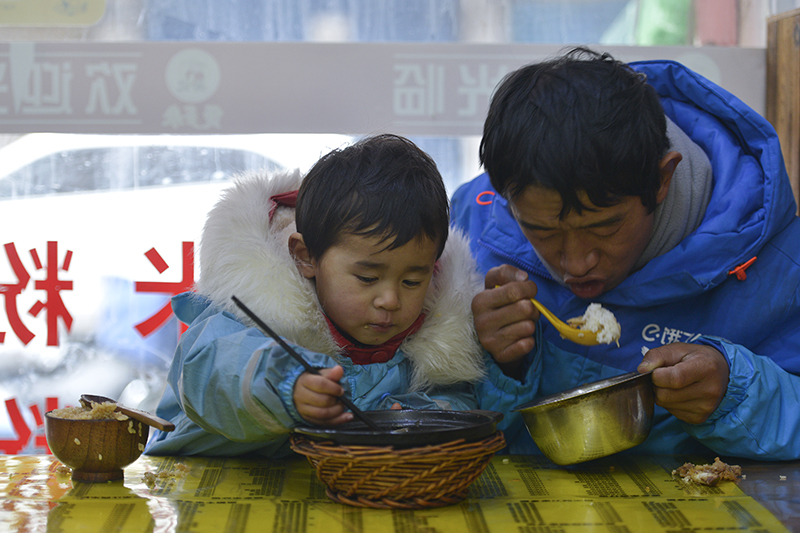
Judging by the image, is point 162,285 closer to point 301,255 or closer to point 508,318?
point 301,255

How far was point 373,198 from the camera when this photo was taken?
1.55 meters

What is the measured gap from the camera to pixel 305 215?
1632 millimetres

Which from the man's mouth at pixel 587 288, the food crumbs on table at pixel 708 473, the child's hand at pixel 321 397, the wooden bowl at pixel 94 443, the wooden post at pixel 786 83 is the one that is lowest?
the food crumbs on table at pixel 708 473

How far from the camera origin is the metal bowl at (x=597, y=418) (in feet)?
4.47

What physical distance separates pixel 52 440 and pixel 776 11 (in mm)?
2740

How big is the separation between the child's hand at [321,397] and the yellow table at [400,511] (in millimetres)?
154

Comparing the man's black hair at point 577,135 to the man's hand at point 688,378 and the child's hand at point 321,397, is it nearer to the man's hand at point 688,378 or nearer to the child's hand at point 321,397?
the man's hand at point 688,378

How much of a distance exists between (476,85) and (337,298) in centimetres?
133

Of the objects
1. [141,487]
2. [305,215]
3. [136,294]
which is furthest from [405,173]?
[136,294]

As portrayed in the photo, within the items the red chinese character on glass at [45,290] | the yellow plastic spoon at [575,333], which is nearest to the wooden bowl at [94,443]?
the yellow plastic spoon at [575,333]

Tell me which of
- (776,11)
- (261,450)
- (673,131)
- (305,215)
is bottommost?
(261,450)

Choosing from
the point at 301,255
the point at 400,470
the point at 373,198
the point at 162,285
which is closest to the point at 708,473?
the point at 400,470

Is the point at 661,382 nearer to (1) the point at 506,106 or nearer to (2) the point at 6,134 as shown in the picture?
(1) the point at 506,106

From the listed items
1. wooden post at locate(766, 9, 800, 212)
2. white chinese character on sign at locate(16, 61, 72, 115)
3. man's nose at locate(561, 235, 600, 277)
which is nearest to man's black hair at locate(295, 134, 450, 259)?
man's nose at locate(561, 235, 600, 277)
